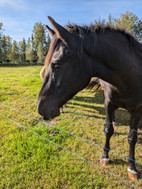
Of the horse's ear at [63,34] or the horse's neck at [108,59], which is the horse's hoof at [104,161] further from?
the horse's ear at [63,34]

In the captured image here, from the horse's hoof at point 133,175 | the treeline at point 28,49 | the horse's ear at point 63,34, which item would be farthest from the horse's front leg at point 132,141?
the treeline at point 28,49

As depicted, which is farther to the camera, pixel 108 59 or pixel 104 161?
→ pixel 104 161

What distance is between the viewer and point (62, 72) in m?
1.23

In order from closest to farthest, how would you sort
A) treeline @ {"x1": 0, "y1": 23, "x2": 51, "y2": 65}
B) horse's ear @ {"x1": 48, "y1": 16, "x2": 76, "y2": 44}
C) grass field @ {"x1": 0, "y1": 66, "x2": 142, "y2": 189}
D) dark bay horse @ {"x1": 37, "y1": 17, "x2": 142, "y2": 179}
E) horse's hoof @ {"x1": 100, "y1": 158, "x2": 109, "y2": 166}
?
horse's ear @ {"x1": 48, "y1": 16, "x2": 76, "y2": 44} → dark bay horse @ {"x1": 37, "y1": 17, "x2": 142, "y2": 179} → grass field @ {"x1": 0, "y1": 66, "x2": 142, "y2": 189} → horse's hoof @ {"x1": 100, "y1": 158, "x2": 109, "y2": 166} → treeline @ {"x1": 0, "y1": 23, "x2": 51, "y2": 65}

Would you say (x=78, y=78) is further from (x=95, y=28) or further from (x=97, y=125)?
(x=97, y=125)

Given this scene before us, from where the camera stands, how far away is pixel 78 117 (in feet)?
13.3

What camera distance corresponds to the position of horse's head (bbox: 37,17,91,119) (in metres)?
1.20

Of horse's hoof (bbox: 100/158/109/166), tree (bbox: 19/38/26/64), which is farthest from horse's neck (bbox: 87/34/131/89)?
tree (bbox: 19/38/26/64)

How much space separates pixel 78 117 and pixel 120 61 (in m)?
2.93

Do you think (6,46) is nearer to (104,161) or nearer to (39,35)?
(39,35)

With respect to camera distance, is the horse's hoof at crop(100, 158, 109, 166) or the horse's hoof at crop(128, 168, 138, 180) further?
the horse's hoof at crop(100, 158, 109, 166)

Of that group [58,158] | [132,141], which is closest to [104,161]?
[132,141]

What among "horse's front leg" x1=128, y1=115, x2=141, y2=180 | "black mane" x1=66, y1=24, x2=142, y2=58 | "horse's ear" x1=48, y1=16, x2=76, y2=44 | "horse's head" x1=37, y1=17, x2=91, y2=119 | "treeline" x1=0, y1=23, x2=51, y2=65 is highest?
"treeline" x1=0, y1=23, x2=51, y2=65

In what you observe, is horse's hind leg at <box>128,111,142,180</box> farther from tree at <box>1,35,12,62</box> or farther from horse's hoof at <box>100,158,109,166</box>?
tree at <box>1,35,12,62</box>
